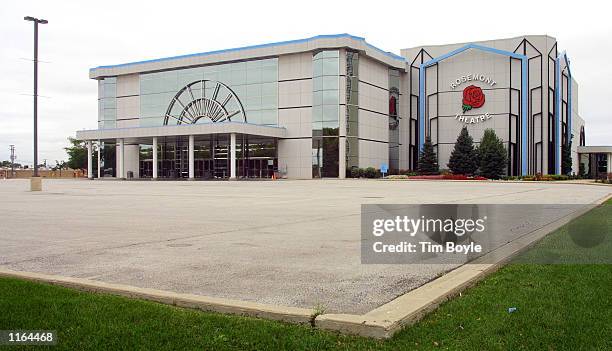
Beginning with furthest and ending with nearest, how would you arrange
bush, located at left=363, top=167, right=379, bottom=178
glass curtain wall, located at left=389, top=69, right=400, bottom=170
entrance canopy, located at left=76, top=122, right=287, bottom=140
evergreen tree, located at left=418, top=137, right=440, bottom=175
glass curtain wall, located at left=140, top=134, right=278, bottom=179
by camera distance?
1. glass curtain wall, located at left=389, top=69, right=400, bottom=170
2. glass curtain wall, located at left=140, top=134, right=278, bottom=179
3. evergreen tree, located at left=418, top=137, right=440, bottom=175
4. bush, located at left=363, top=167, right=379, bottom=178
5. entrance canopy, located at left=76, top=122, right=287, bottom=140

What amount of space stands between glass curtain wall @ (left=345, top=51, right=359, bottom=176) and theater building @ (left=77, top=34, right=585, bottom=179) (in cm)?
12

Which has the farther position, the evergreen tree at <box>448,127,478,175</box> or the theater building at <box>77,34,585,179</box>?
the evergreen tree at <box>448,127,478,175</box>

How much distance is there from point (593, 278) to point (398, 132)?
220 feet

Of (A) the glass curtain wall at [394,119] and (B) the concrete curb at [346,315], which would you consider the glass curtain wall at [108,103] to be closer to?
(A) the glass curtain wall at [394,119]

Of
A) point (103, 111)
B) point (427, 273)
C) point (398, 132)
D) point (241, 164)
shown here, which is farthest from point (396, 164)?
point (427, 273)

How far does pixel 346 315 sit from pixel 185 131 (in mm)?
57073

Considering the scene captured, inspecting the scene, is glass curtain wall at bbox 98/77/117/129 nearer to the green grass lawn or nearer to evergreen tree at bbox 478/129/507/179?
evergreen tree at bbox 478/129/507/179

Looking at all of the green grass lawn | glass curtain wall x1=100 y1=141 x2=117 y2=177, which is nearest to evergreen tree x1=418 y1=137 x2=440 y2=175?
glass curtain wall x1=100 y1=141 x2=117 y2=177

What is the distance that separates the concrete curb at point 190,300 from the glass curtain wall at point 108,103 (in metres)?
76.2

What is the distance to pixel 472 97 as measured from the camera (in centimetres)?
6762

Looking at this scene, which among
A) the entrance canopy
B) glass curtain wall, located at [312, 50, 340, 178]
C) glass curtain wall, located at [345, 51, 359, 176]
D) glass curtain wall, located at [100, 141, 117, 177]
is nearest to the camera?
the entrance canopy

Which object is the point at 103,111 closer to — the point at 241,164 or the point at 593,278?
the point at 241,164

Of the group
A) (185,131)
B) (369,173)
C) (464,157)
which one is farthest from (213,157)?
(464,157)

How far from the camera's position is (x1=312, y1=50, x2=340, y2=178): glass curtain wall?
60562 mm
